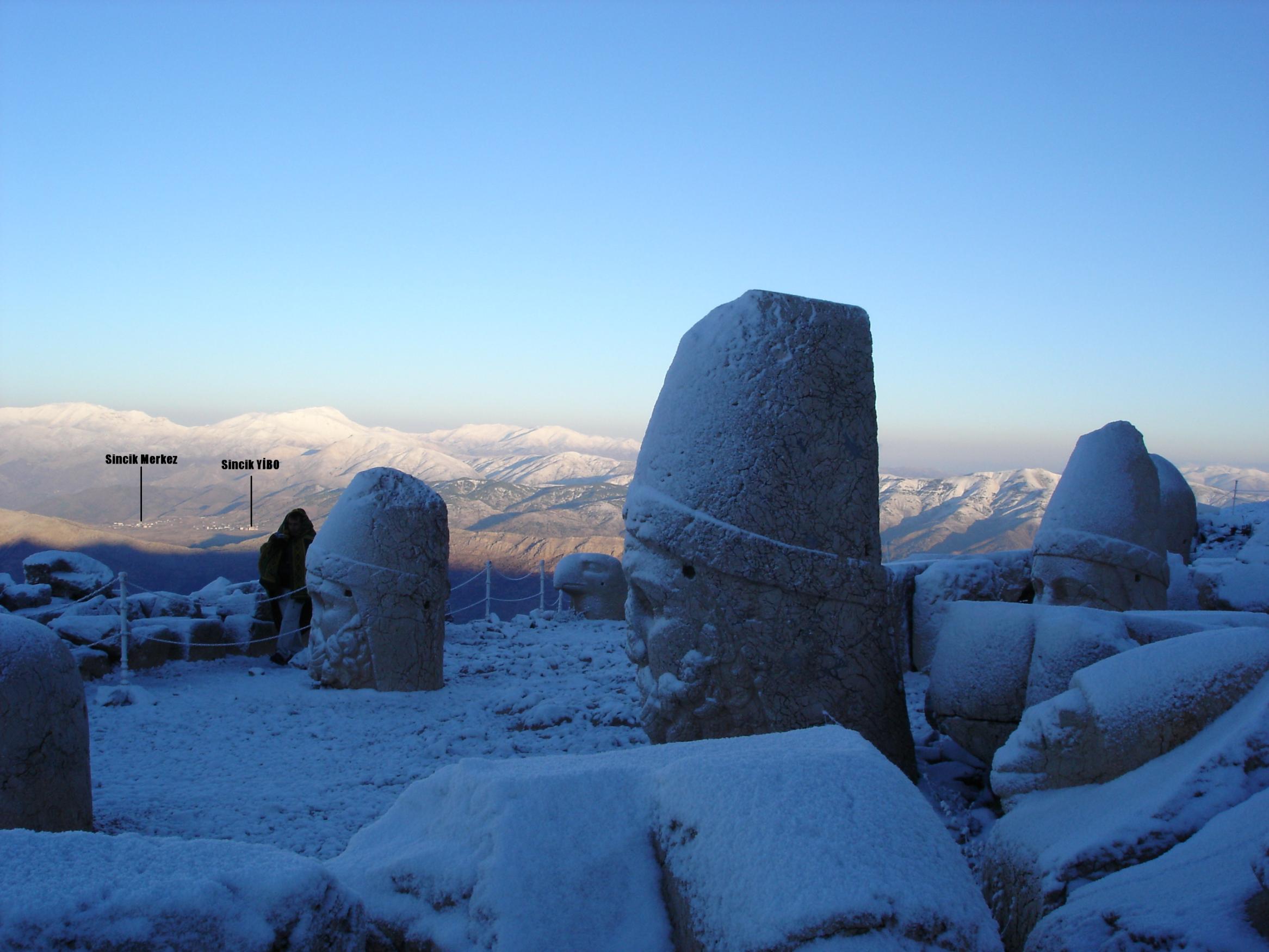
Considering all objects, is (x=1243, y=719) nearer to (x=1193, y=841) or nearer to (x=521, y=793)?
(x=1193, y=841)

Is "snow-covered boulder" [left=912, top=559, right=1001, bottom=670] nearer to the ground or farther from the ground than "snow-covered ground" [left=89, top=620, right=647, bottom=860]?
farther from the ground

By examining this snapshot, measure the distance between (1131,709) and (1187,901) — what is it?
2.27 ft

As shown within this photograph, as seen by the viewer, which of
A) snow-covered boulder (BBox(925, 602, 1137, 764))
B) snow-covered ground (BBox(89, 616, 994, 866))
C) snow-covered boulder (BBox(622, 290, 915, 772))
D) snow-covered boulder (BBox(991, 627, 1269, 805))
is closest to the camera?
snow-covered boulder (BBox(991, 627, 1269, 805))

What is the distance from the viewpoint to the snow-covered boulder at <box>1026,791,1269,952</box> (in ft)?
5.58

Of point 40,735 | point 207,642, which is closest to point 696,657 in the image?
point 40,735

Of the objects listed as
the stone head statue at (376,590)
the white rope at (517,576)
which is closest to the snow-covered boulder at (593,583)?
the white rope at (517,576)

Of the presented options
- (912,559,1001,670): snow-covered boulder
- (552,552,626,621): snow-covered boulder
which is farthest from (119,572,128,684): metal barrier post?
(912,559,1001,670): snow-covered boulder

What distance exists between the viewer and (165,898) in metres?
1.34

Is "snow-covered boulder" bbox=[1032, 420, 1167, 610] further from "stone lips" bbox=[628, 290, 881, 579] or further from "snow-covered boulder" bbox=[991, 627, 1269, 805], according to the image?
"snow-covered boulder" bbox=[991, 627, 1269, 805]


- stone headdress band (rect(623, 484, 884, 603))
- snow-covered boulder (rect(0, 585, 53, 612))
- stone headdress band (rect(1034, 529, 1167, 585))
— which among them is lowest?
snow-covered boulder (rect(0, 585, 53, 612))

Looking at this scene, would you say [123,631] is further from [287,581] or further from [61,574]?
[61,574]

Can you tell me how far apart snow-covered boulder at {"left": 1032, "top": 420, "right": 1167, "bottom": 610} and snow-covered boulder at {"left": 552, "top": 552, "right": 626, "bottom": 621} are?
5957mm

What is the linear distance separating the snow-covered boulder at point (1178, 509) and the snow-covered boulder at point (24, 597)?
33.4 feet

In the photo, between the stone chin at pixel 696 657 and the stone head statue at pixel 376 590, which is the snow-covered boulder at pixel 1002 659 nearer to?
the stone chin at pixel 696 657
